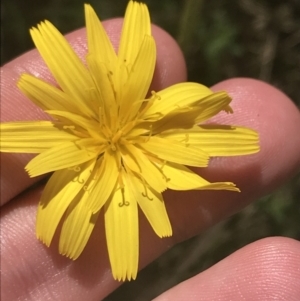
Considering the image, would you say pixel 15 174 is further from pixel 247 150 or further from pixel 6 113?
pixel 247 150

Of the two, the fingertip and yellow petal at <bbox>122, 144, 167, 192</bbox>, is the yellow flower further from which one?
the fingertip

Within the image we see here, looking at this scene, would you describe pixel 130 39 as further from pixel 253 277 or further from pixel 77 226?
pixel 253 277

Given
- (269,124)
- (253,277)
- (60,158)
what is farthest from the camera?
(269,124)

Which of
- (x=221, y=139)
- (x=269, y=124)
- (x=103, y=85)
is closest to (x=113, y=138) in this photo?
(x=103, y=85)

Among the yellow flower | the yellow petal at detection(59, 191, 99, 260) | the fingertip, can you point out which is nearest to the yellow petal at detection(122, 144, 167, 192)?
the yellow flower

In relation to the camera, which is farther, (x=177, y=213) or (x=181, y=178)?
(x=177, y=213)

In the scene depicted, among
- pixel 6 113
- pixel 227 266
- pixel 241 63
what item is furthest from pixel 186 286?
pixel 241 63
